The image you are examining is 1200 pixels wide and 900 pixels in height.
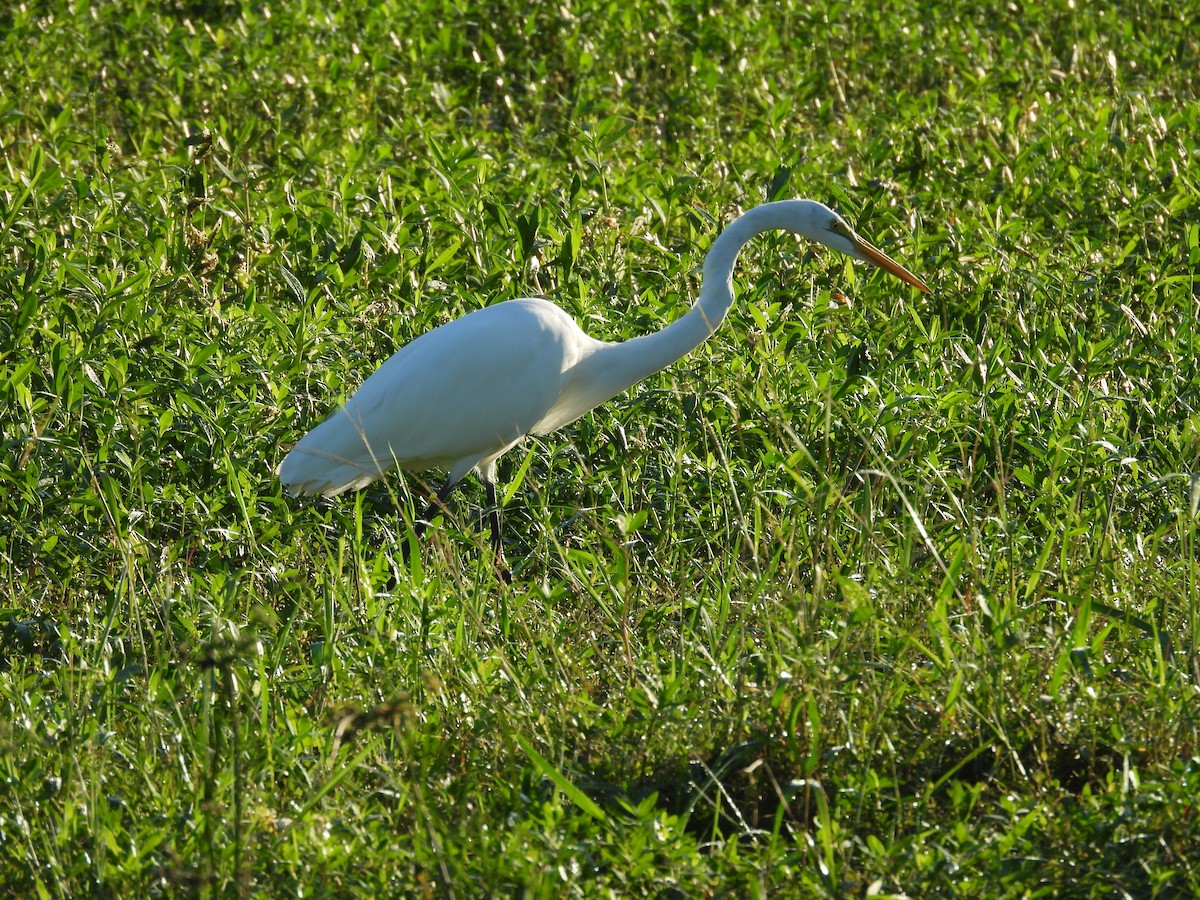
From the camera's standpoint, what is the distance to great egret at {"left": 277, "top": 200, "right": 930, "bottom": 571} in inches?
138

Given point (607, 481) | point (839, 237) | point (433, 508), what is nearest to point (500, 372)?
point (607, 481)

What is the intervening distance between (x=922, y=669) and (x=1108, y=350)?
1.87 metres

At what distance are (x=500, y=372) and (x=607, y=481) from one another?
417 mm

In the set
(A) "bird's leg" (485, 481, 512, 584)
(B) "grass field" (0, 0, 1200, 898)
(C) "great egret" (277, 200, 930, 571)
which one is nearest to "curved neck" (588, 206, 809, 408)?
(C) "great egret" (277, 200, 930, 571)

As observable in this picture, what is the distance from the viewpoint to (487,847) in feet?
6.44

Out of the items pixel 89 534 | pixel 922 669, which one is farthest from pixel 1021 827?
pixel 89 534

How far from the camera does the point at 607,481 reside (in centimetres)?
342

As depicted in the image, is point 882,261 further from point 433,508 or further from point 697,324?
point 433,508

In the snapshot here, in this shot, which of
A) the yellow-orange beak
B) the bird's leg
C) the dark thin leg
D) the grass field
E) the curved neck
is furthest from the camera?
the dark thin leg

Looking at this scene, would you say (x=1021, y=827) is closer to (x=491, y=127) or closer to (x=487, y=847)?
(x=487, y=847)

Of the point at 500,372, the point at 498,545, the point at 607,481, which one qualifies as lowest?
the point at 498,545

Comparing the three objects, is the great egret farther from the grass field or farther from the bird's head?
the grass field

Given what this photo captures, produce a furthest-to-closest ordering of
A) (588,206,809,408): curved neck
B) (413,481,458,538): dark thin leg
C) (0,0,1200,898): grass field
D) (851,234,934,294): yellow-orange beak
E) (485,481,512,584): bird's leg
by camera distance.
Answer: (413,481,458,538): dark thin leg
(851,234,934,294): yellow-orange beak
(588,206,809,408): curved neck
(485,481,512,584): bird's leg
(0,0,1200,898): grass field

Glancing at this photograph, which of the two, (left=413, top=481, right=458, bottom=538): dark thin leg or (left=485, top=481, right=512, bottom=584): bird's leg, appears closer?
(left=485, top=481, right=512, bottom=584): bird's leg
